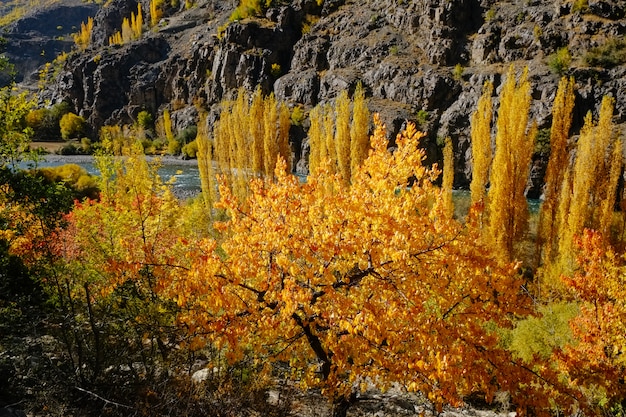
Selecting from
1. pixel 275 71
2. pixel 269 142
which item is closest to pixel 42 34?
pixel 275 71

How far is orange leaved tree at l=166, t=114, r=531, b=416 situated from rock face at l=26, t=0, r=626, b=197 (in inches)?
1384

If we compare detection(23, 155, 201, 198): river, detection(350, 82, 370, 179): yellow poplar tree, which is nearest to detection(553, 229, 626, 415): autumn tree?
detection(350, 82, 370, 179): yellow poplar tree

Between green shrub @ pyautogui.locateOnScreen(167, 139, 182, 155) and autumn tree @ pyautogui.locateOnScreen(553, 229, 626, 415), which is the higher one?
green shrub @ pyautogui.locateOnScreen(167, 139, 182, 155)

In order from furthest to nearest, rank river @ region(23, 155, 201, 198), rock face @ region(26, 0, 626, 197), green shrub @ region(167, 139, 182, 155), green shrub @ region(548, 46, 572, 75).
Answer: green shrub @ region(167, 139, 182, 155) < river @ region(23, 155, 201, 198) < rock face @ region(26, 0, 626, 197) < green shrub @ region(548, 46, 572, 75)

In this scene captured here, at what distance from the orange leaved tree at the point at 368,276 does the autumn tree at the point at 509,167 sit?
13.2 meters

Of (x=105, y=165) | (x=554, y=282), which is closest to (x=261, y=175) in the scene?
(x=105, y=165)

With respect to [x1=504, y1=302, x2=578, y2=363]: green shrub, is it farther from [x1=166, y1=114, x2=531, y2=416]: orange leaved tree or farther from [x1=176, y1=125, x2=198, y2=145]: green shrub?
[x1=176, y1=125, x2=198, y2=145]: green shrub

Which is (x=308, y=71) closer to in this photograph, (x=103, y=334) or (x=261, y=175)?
(x=261, y=175)

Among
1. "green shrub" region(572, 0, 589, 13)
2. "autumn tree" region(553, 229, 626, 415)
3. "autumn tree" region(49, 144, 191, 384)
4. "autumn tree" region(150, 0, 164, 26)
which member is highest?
"autumn tree" region(150, 0, 164, 26)

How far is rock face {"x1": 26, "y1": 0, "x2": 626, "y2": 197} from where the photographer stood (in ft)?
129

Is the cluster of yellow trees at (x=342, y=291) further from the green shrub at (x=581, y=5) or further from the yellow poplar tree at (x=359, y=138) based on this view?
the green shrub at (x=581, y=5)

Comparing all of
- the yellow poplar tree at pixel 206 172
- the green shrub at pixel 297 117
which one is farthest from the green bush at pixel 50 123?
the yellow poplar tree at pixel 206 172

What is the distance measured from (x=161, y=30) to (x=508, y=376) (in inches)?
3983

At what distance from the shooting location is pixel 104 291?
677 centimetres
